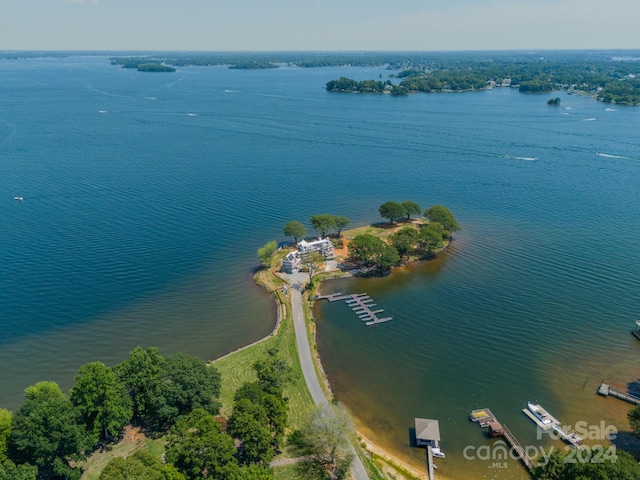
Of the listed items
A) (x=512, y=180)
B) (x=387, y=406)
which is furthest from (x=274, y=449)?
(x=512, y=180)

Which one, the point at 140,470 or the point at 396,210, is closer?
the point at 140,470

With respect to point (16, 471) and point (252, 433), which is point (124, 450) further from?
point (252, 433)

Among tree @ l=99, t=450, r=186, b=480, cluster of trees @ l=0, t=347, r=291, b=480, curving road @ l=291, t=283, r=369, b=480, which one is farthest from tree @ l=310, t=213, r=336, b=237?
tree @ l=99, t=450, r=186, b=480

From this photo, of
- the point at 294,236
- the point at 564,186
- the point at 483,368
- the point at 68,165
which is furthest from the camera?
the point at 68,165

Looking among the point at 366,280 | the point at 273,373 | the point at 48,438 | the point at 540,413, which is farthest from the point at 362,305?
the point at 48,438

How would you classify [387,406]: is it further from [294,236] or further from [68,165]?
[68,165]

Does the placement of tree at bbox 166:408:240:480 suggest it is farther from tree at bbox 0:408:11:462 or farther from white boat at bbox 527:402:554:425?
white boat at bbox 527:402:554:425
